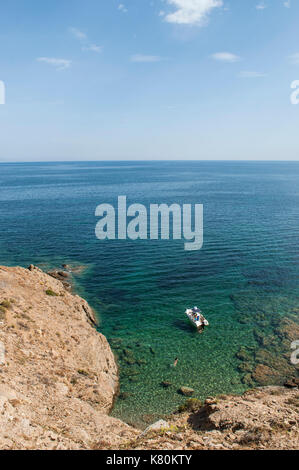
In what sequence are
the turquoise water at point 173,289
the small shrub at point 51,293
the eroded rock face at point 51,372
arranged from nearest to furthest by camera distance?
the eroded rock face at point 51,372 → the turquoise water at point 173,289 → the small shrub at point 51,293

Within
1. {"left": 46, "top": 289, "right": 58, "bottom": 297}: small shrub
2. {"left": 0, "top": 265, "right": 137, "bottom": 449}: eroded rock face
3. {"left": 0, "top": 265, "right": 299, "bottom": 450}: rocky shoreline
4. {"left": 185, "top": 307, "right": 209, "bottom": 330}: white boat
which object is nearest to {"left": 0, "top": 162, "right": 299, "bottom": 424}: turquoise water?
{"left": 185, "top": 307, "right": 209, "bottom": 330}: white boat

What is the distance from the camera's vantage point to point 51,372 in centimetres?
2670

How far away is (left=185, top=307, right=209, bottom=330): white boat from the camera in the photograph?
131 feet

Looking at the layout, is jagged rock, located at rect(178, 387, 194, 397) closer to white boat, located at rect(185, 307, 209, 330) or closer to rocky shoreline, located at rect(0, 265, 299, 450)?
rocky shoreline, located at rect(0, 265, 299, 450)

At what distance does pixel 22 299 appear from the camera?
34.7 m

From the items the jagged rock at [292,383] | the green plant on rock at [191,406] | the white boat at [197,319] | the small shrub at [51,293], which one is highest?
the small shrub at [51,293]

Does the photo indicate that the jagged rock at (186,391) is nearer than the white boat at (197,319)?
Yes

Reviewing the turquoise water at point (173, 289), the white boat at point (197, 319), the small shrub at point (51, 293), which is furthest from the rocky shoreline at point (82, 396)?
the white boat at point (197, 319)

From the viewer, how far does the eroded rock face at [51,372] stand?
18.9 m

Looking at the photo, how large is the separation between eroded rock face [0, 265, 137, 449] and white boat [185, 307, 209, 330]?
39.8 ft

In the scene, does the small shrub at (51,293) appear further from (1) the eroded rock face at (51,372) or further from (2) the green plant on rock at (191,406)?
(2) the green plant on rock at (191,406)

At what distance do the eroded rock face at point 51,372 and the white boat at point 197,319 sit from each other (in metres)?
12.1
